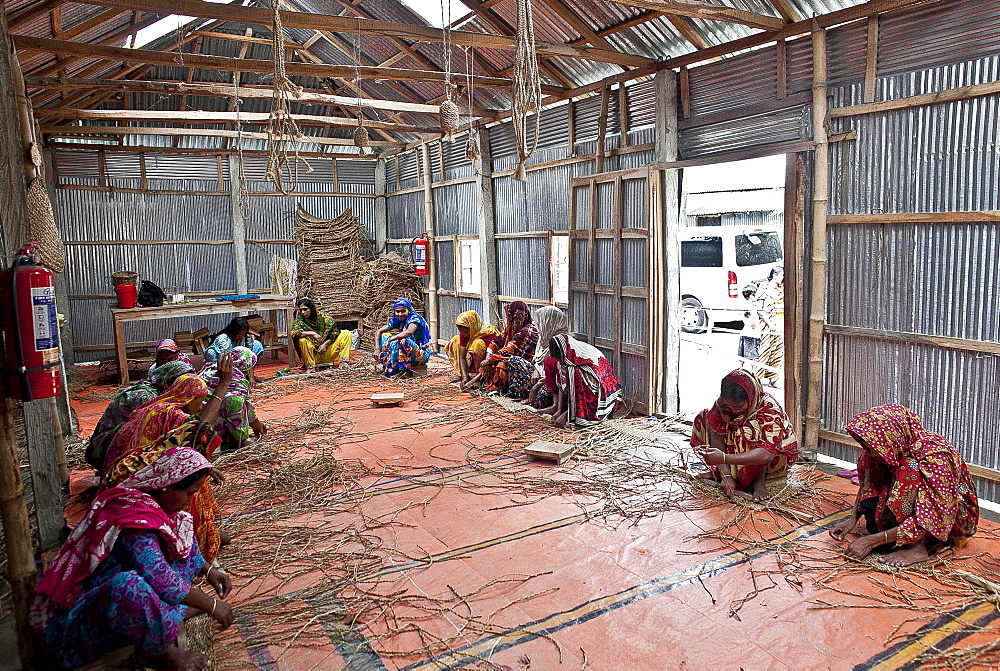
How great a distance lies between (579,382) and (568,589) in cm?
338

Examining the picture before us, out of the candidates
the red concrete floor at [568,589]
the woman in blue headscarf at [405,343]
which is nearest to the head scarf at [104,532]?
the red concrete floor at [568,589]

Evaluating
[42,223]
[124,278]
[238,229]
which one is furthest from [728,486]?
[238,229]

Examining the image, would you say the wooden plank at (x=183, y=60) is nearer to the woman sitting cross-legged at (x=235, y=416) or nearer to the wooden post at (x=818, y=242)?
the woman sitting cross-legged at (x=235, y=416)

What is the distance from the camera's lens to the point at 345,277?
13.2 meters

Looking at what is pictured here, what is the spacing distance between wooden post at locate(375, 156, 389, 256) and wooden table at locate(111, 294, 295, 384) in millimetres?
3210

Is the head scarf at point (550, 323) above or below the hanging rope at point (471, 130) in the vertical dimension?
below

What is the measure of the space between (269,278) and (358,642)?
10882 millimetres

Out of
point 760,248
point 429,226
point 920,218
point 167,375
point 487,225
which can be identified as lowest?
point 167,375

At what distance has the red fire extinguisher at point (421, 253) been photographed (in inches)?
479

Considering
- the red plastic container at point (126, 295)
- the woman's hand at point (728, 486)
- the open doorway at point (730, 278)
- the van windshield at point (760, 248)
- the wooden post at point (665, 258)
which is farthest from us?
the van windshield at point (760, 248)

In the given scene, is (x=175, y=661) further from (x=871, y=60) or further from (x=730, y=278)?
(x=730, y=278)

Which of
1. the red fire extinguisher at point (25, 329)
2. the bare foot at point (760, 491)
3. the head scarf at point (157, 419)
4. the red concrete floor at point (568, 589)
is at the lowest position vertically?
the red concrete floor at point (568, 589)

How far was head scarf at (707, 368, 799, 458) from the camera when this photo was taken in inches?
183

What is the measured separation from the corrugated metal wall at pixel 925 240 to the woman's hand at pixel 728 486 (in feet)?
4.19
